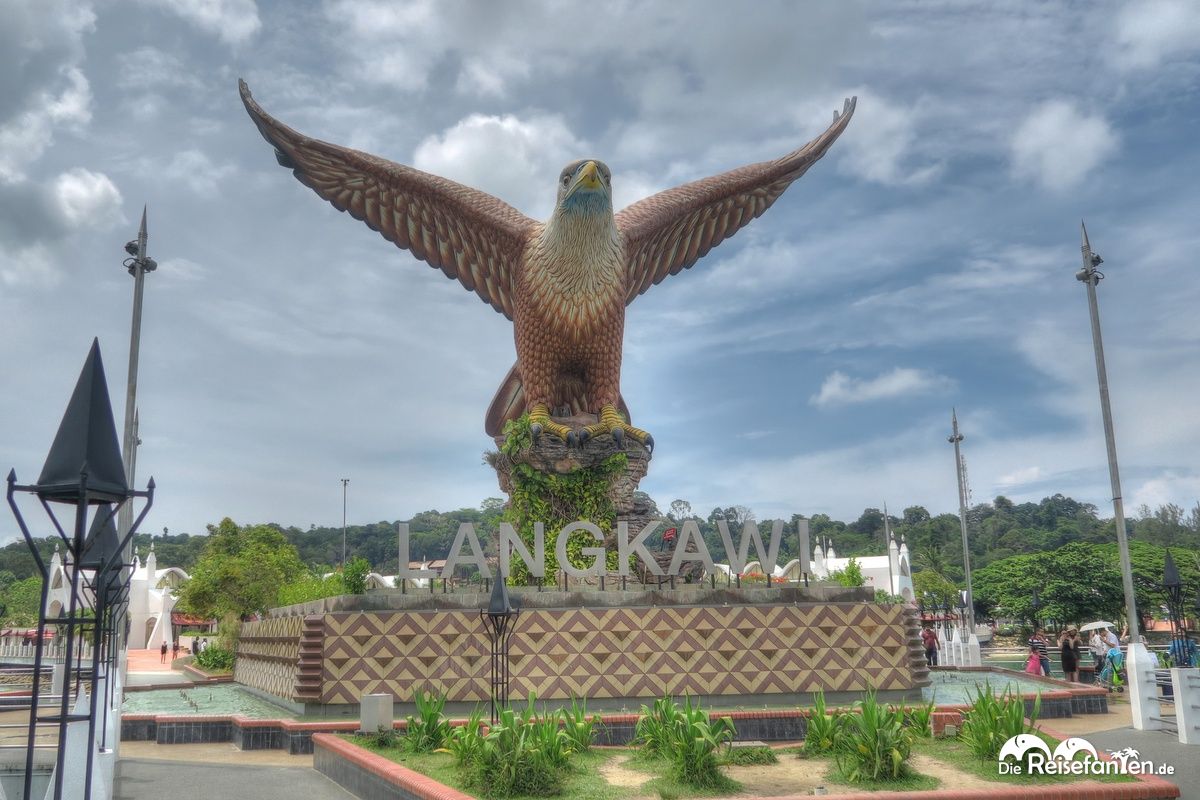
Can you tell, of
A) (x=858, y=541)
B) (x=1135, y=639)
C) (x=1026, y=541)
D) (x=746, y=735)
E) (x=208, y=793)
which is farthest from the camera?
(x=858, y=541)

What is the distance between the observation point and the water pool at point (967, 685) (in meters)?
15.8

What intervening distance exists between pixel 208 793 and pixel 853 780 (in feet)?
22.5

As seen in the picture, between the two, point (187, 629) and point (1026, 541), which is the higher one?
point (1026, 541)

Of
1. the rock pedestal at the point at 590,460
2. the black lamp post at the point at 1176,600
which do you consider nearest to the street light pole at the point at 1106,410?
the black lamp post at the point at 1176,600

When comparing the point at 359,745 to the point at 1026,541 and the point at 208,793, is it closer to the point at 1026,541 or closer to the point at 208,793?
the point at 208,793

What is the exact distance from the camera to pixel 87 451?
5.38 metres

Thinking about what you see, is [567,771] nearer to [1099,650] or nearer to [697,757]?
[697,757]

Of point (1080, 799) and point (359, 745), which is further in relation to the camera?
point (359, 745)

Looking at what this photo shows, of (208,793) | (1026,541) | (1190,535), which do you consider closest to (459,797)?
(208,793)

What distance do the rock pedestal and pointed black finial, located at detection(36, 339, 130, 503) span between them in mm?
13413

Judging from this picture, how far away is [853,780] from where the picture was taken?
303 inches

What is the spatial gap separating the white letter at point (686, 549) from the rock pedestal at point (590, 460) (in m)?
2.54

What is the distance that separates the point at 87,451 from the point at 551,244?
1374 cm

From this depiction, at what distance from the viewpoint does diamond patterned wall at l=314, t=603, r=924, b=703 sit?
569 inches
